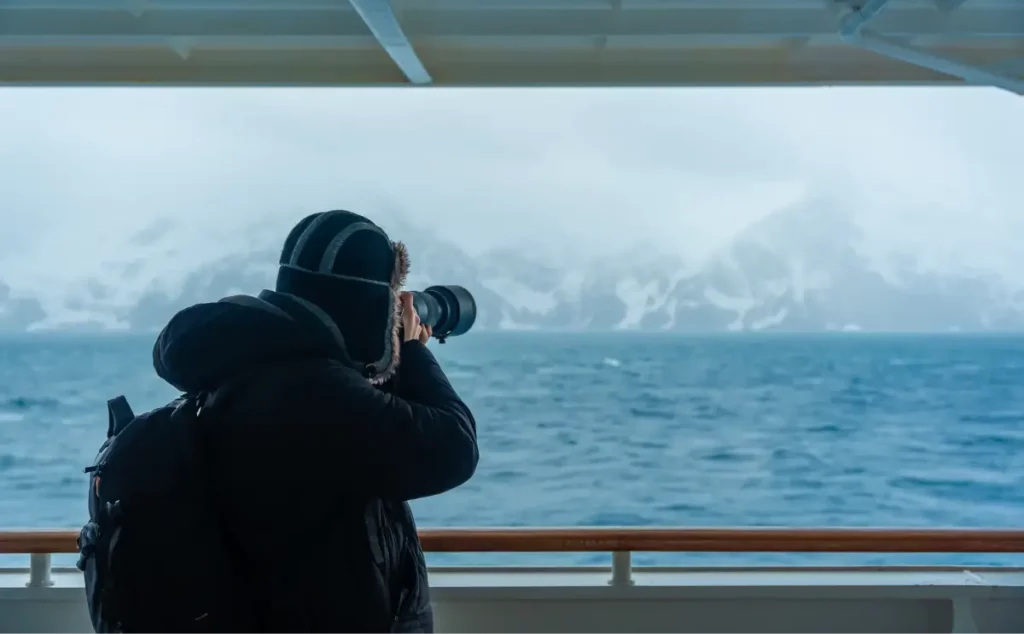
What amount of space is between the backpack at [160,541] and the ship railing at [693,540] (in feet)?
2.23

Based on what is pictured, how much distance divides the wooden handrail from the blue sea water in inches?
99.6

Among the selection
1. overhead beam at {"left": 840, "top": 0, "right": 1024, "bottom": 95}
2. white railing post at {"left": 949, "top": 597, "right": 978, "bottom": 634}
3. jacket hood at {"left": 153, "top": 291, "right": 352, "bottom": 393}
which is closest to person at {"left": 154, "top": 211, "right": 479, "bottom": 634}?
jacket hood at {"left": 153, "top": 291, "right": 352, "bottom": 393}

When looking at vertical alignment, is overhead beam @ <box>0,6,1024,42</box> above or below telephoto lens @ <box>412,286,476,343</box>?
above

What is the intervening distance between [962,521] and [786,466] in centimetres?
330

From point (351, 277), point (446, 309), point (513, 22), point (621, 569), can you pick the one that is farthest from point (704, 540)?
point (513, 22)

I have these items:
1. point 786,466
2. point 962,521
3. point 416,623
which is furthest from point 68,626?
point 786,466

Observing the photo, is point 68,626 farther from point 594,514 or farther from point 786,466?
point 786,466

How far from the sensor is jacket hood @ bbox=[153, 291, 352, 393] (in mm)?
773

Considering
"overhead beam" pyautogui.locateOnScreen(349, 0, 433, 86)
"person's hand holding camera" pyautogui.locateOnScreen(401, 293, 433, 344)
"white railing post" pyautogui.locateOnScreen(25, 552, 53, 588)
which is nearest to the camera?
"person's hand holding camera" pyautogui.locateOnScreen(401, 293, 433, 344)

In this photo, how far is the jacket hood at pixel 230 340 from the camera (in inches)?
30.4

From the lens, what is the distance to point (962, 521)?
9.70 meters

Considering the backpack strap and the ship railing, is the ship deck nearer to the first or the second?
the ship railing

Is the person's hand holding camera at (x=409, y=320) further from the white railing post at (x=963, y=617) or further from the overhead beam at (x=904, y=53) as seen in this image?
the white railing post at (x=963, y=617)

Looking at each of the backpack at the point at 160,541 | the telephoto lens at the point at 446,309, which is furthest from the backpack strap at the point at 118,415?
the telephoto lens at the point at 446,309
